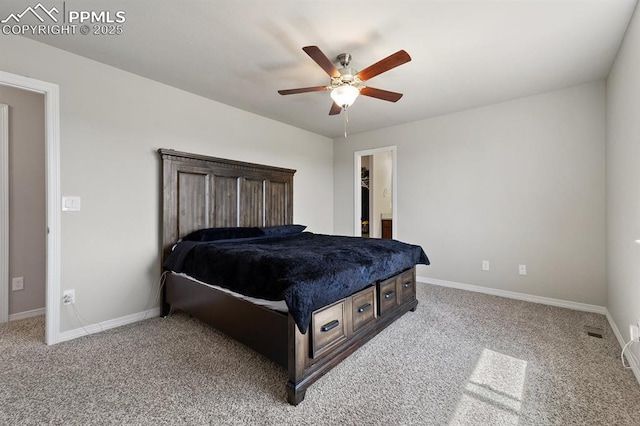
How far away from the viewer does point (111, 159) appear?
255 centimetres

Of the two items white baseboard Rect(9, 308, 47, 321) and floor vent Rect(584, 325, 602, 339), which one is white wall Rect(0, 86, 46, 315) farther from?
floor vent Rect(584, 325, 602, 339)

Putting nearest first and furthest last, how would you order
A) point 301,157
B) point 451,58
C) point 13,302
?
point 451,58, point 13,302, point 301,157

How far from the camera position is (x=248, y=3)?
1765 millimetres

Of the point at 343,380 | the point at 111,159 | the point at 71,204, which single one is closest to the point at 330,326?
the point at 343,380

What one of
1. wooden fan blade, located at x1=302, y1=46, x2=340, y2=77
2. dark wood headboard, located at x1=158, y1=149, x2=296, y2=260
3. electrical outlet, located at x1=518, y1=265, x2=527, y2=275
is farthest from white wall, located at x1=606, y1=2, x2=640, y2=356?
dark wood headboard, located at x1=158, y1=149, x2=296, y2=260

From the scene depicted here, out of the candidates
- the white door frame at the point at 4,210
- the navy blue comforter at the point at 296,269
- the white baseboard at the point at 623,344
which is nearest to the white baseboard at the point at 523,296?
the white baseboard at the point at 623,344

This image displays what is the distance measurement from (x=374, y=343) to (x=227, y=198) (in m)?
2.33

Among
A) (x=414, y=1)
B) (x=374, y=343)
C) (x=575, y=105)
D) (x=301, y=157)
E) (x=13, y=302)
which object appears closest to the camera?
(x=414, y=1)

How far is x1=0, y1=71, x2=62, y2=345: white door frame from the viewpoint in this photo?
2199 mm

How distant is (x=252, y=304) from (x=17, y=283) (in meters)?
2.65

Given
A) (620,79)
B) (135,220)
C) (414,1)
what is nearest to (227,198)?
(135,220)

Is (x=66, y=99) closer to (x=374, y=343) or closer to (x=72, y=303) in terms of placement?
(x=72, y=303)

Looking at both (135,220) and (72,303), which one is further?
(135,220)

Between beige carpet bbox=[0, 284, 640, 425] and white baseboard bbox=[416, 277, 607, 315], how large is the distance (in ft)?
2.02
